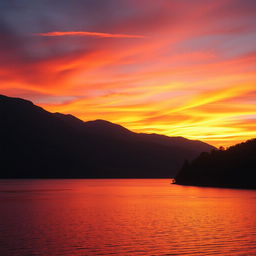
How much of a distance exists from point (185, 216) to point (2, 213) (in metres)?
38.0

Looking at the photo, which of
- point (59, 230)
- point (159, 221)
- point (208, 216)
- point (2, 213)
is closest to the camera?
point (59, 230)

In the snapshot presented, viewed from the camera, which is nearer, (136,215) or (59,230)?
(59,230)

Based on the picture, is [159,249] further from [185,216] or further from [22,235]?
[185,216]

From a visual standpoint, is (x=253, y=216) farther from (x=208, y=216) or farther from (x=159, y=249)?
(x=159, y=249)

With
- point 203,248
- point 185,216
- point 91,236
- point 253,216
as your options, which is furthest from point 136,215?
point 203,248

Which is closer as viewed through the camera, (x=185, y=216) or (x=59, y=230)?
(x=59, y=230)

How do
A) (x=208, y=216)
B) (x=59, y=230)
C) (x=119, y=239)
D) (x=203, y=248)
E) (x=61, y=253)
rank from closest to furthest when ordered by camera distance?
(x=61, y=253) < (x=203, y=248) < (x=119, y=239) < (x=59, y=230) < (x=208, y=216)

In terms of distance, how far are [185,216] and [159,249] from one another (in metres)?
40.1

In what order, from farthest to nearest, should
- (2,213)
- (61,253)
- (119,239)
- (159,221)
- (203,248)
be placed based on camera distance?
(2,213)
(159,221)
(119,239)
(203,248)
(61,253)

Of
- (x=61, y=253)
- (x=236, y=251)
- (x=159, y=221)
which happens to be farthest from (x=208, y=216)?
(x=61, y=253)

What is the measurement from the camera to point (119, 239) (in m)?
59.7

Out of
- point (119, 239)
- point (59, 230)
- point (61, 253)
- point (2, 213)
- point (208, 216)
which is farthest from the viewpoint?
point (2, 213)

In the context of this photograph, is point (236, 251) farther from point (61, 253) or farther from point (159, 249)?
point (61, 253)

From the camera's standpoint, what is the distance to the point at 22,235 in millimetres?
62844
